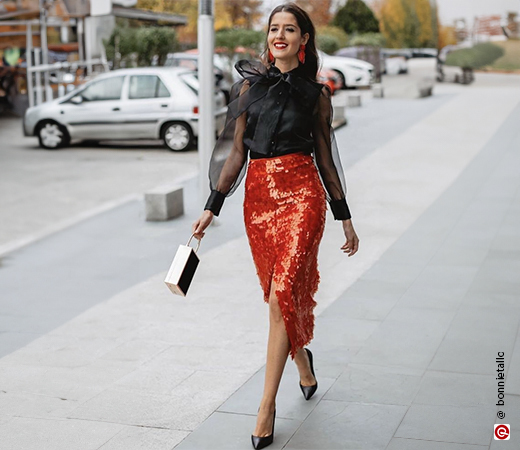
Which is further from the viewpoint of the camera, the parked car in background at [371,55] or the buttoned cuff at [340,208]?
the parked car in background at [371,55]

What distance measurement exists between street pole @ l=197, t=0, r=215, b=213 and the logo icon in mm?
5384

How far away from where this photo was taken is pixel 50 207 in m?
11.4

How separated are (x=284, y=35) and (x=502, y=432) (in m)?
2.07

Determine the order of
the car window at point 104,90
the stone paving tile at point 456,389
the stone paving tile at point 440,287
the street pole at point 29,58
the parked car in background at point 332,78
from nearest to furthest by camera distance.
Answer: the stone paving tile at point 456,389
the stone paving tile at point 440,287
the car window at point 104,90
the street pole at point 29,58
the parked car in background at point 332,78

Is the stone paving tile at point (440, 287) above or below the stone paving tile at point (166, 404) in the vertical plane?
above

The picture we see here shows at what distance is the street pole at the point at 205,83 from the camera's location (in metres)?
8.97

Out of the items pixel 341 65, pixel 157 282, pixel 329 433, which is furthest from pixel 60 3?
pixel 329 433

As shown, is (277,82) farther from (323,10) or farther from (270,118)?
(323,10)

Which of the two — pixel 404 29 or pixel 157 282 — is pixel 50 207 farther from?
pixel 404 29

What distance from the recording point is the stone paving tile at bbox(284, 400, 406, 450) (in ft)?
13.8

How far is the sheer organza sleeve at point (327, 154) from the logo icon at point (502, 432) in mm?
1211

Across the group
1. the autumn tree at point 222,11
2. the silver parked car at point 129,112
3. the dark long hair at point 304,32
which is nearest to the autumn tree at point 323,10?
the autumn tree at point 222,11

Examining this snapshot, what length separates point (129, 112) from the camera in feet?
55.4

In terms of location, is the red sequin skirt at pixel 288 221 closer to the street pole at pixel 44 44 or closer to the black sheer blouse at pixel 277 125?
the black sheer blouse at pixel 277 125
